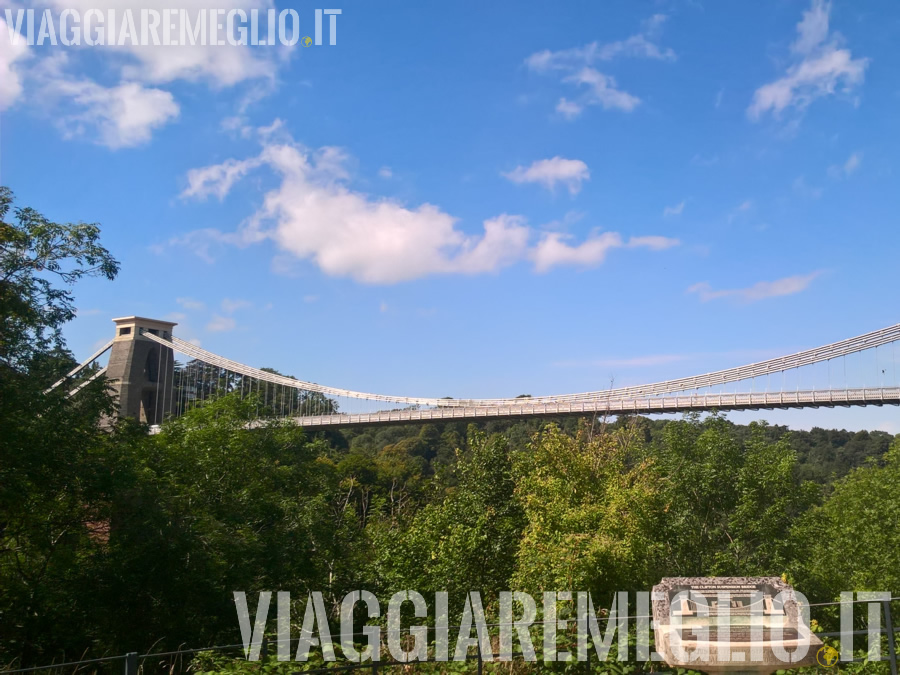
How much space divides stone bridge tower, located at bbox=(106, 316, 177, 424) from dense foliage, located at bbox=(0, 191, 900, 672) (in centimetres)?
3144

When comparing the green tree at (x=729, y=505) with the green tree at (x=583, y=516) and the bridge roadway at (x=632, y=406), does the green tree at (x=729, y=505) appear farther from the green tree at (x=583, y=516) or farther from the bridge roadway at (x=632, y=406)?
the bridge roadway at (x=632, y=406)

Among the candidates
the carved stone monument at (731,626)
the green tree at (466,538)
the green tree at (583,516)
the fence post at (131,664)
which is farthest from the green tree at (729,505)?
the fence post at (131,664)

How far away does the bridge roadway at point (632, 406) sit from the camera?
34.0 meters

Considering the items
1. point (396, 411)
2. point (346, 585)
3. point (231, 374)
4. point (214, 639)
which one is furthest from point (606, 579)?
point (231, 374)

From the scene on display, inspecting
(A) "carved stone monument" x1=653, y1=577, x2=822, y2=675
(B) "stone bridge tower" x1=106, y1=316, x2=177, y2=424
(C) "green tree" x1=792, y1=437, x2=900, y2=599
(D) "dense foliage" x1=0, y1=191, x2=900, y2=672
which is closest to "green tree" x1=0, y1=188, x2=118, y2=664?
(D) "dense foliage" x1=0, y1=191, x2=900, y2=672

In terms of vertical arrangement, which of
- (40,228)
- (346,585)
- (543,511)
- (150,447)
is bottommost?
(346,585)

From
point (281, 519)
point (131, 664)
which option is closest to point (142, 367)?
point (281, 519)

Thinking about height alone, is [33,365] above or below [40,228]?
below

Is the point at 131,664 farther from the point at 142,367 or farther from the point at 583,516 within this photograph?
the point at 142,367

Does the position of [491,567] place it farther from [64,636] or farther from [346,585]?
[64,636]

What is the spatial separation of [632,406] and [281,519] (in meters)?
30.8

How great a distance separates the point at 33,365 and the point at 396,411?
4009 cm

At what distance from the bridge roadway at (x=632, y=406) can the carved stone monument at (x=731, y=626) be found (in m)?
21.5

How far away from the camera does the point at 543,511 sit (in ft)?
36.9
